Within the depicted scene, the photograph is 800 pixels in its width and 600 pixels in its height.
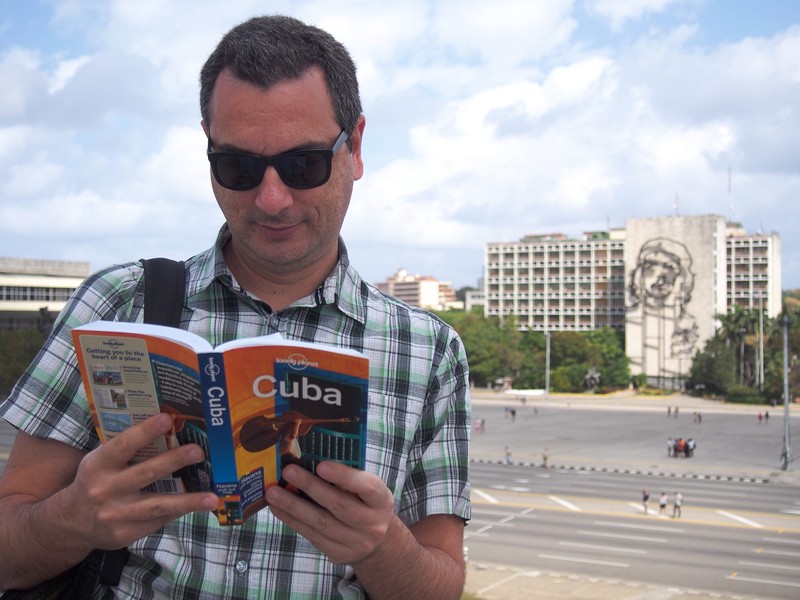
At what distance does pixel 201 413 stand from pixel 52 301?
59.6m

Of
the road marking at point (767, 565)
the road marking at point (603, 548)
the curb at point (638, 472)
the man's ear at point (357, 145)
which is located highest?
the man's ear at point (357, 145)

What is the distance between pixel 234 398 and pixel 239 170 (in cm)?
84

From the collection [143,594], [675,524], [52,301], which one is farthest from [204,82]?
[52,301]

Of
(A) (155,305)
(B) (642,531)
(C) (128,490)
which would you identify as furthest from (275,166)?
(B) (642,531)

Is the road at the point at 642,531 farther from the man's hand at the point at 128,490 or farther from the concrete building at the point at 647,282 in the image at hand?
the concrete building at the point at 647,282

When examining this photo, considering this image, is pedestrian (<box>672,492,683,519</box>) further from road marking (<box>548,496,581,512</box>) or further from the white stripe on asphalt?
the white stripe on asphalt

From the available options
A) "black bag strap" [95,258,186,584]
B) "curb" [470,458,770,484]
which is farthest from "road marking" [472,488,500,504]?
"black bag strap" [95,258,186,584]

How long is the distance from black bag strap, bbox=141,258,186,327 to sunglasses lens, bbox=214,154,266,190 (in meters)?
0.36

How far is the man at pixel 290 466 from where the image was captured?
227 centimetres

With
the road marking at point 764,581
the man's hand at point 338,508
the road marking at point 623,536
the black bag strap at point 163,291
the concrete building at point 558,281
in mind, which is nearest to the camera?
the man's hand at point 338,508

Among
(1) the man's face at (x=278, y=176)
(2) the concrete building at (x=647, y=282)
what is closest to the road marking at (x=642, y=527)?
(1) the man's face at (x=278, y=176)

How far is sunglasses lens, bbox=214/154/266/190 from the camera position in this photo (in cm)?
266

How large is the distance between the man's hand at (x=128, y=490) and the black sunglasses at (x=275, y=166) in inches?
32.8

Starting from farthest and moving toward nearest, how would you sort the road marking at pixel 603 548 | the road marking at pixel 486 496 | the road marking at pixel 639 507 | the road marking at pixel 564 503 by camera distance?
the road marking at pixel 486 496
the road marking at pixel 564 503
the road marking at pixel 639 507
the road marking at pixel 603 548
